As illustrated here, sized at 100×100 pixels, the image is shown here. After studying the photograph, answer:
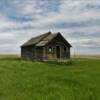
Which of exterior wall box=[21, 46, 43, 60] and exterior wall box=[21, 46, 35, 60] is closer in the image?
exterior wall box=[21, 46, 43, 60]

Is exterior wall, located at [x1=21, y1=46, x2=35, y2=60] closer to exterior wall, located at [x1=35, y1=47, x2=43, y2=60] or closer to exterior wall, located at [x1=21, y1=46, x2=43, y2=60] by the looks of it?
exterior wall, located at [x1=21, y1=46, x2=43, y2=60]

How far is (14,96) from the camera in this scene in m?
11.6

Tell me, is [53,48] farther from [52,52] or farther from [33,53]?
[33,53]

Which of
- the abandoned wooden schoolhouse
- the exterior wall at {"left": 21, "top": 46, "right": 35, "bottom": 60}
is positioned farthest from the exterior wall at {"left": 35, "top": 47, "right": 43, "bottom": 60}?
the exterior wall at {"left": 21, "top": 46, "right": 35, "bottom": 60}

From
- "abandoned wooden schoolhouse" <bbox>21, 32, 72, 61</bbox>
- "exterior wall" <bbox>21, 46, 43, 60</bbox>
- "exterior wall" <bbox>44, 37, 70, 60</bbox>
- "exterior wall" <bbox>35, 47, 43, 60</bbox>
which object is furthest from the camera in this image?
"exterior wall" <bbox>21, 46, 43, 60</bbox>

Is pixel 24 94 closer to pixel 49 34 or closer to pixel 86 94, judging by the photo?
pixel 86 94

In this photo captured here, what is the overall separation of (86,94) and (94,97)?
0.82 metres

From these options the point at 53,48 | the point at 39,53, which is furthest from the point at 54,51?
the point at 39,53

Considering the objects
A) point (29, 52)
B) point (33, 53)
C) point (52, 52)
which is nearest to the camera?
point (52, 52)

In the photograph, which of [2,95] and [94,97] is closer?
[94,97]

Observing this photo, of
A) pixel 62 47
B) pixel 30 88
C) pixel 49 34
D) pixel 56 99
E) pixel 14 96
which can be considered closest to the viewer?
pixel 56 99

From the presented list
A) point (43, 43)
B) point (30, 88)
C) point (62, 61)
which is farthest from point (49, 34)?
point (30, 88)

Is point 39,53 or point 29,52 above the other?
point 29,52

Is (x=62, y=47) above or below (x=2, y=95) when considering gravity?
above
